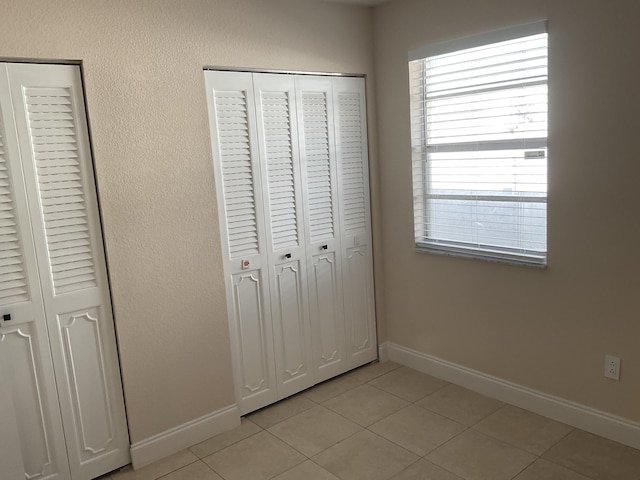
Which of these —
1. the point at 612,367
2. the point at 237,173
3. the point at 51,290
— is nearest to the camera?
the point at 51,290

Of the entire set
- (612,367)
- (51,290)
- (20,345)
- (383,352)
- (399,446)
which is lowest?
(399,446)

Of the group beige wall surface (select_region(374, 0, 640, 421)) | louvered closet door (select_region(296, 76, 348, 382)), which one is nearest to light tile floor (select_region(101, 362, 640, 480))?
beige wall surface (select_region(374, 0, 640, 421))

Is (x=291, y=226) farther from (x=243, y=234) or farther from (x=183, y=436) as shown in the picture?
(x=183, y=436)

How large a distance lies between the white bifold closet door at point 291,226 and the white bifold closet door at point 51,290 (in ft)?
2.30

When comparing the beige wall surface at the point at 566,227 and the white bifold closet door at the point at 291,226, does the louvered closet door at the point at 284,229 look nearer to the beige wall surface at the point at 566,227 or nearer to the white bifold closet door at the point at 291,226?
the white bifold closet door at the point at 291,226

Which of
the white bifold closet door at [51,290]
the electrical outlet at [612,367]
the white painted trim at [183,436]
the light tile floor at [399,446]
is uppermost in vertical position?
the white bifold closet door at [51,290]

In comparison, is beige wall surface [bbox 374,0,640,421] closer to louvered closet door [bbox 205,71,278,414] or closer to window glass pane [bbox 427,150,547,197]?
window glass pane [bbox 427,150,547,197]

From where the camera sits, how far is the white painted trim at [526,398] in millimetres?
2717

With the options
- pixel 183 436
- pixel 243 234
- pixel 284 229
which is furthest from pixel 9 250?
pixel 284 229

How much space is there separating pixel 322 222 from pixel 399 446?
1.41m

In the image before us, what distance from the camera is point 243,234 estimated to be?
3.08 metres

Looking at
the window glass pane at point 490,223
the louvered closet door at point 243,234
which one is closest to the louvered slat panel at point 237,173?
the louvered closet door at point 243,234

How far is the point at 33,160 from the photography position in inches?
93.3

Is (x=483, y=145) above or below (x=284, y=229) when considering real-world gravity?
above
